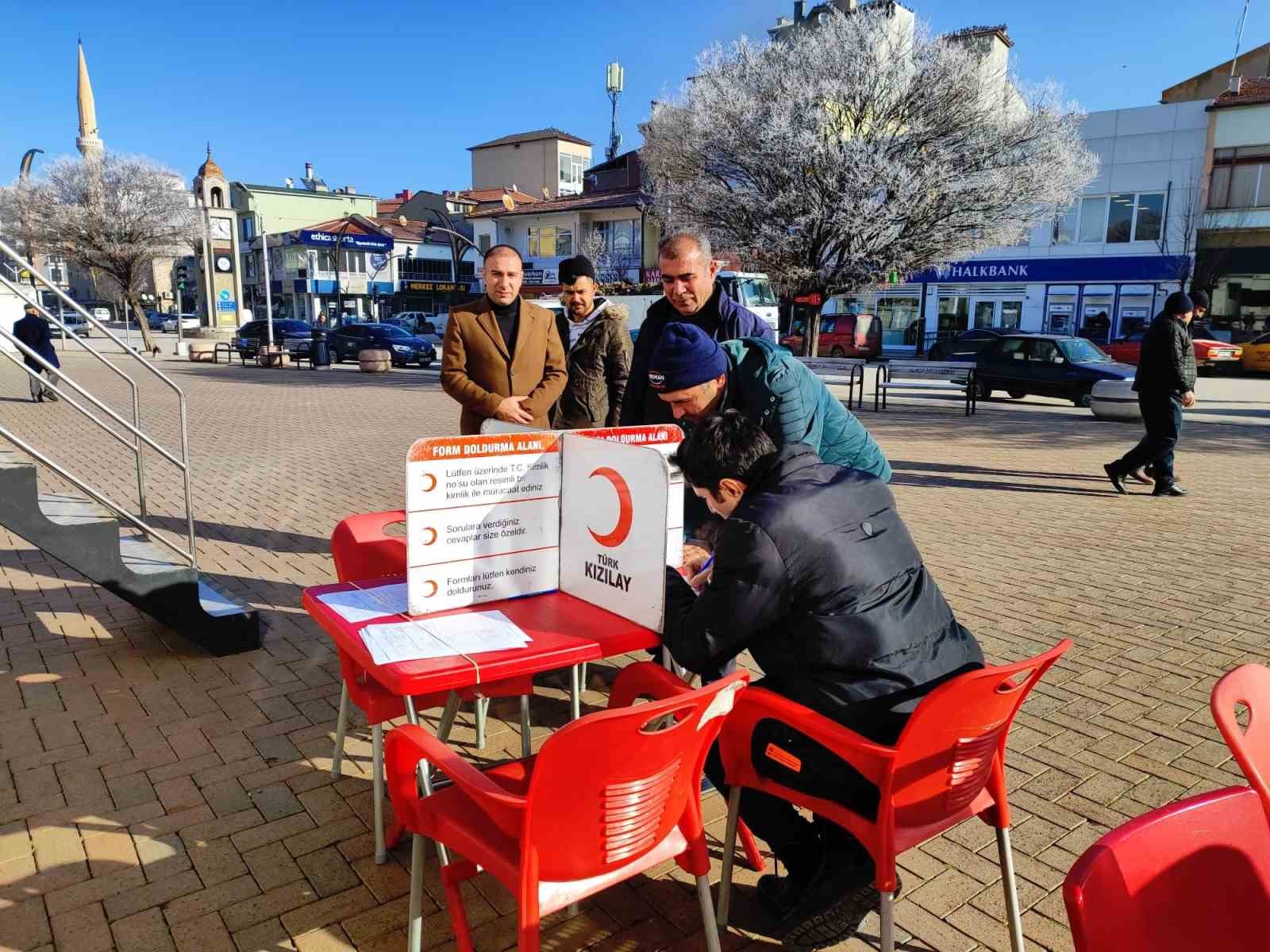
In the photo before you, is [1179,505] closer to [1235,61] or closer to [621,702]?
[621,702]

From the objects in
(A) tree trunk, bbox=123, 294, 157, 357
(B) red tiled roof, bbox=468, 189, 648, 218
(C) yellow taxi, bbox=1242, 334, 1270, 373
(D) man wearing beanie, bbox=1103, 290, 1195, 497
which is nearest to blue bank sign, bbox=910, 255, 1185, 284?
(C) yellow taxi, bbox=1242, 334, 1270, 373

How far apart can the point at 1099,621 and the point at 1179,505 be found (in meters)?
4.15

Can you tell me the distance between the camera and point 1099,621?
16.8ft

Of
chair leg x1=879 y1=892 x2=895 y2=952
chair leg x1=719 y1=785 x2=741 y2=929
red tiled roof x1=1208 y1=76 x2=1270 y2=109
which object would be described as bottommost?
chair leg x1=719 y1=785 x2=741 y2=929

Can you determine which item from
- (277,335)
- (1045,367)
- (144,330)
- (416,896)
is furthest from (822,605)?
(144,330)

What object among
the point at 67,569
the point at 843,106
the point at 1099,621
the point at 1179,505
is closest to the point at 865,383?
the point at 843,106

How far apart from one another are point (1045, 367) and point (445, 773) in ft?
60.4

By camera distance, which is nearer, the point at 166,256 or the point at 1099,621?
the point at 1099,621

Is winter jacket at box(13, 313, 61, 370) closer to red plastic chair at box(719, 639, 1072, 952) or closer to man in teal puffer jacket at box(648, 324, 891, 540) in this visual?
man in teal puffer jacket at box(648, 324, 891, 540)

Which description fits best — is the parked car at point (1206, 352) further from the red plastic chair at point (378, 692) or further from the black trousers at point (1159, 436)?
the red plastic chair at point (378, 692)

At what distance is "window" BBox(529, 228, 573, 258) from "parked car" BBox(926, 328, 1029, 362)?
20.6m

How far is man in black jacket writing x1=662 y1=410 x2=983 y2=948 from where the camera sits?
214 cm

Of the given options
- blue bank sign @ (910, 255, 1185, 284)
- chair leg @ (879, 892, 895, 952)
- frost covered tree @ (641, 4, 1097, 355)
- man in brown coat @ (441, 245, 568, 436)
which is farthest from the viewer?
blue bank sign @ (910, 255, 1185, 284)

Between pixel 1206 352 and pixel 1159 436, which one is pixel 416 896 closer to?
pixel 1159 436
